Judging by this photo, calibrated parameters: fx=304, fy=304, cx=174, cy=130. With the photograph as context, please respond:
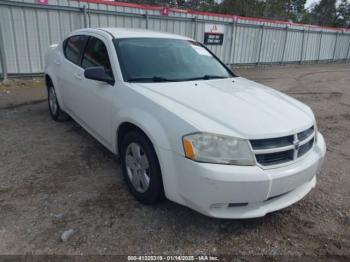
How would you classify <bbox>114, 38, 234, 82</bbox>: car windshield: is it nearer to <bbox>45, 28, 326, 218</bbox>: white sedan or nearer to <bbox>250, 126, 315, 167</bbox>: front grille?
<bbox>45, 28, 326, 218</bbox>: white sedan

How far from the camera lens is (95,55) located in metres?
3.88

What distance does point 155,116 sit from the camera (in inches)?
104

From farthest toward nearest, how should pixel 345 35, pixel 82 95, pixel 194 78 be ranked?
pixel 345 35, pixel 82 95, pixel 194 78

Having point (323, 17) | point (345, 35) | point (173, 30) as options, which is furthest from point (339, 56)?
point (323, 17)

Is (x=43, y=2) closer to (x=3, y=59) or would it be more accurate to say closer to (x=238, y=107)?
(x=3, y=59)

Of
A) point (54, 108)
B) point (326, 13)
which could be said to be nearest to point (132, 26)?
point (54, 108)

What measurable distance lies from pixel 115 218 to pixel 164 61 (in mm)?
1866

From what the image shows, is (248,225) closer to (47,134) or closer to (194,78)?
(194,78)

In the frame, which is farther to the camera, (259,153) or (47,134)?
(47,134)

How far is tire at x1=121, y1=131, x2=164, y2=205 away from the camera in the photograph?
2.70 meters

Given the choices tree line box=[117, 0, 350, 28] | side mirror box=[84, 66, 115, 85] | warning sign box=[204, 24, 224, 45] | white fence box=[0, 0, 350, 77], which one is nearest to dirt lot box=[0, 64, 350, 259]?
side mirror box=[84, 66, 115, 85]

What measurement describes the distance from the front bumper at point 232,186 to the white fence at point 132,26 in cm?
820

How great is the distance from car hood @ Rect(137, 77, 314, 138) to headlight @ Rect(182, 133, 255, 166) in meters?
0.08

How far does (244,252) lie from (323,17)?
2239 inches
